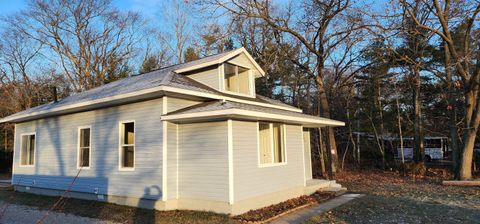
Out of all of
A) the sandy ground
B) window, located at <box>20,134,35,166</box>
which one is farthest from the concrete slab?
window, located at <box>20,134,35,166</box>

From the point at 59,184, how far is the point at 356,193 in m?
10.6

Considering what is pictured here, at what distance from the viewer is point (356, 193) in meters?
11.8

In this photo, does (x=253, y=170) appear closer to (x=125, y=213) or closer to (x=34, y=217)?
(x=125, y=213)

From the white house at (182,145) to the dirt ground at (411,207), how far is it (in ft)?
6.63

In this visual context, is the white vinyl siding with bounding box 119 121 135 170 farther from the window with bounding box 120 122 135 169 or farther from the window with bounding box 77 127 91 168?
the window with bounding box 77 127 91 168

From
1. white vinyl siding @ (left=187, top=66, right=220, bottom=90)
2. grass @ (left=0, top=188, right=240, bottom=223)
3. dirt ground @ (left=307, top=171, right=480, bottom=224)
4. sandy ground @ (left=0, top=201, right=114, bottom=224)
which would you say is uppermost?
white vinyl siding @ (left=187, top=66, right=220, bottom=90)

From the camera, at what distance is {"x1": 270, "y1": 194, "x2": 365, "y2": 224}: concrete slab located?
26.0ft

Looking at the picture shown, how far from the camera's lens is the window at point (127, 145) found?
31.4 ft

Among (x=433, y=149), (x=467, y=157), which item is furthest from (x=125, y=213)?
(x=433, y=149)

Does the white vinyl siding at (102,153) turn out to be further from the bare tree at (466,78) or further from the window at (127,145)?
the bare tree at (466,78)

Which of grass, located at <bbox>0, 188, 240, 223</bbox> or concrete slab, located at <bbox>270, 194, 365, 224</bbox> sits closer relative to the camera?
grass, located at <bbox>0, 188, 240, 223</bbox>

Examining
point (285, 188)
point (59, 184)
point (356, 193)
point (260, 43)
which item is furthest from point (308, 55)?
point (59, 184)

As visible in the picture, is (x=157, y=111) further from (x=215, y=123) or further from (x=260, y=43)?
(x=260, y=43)

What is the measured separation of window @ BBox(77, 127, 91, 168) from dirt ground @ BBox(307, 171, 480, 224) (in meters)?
7.49
